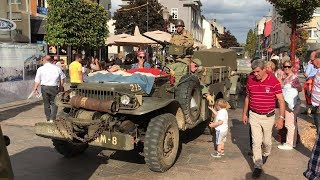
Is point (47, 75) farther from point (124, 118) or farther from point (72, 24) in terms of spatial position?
point (72, 24)

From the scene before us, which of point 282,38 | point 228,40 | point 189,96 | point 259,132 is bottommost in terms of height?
point 259,132

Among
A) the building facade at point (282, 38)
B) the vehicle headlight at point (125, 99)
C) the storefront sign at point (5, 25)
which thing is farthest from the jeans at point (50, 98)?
the building facade at point (282, 38)

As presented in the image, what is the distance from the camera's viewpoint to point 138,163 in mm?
6520

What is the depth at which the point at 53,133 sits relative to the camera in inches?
228

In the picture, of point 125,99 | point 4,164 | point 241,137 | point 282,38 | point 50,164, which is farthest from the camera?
point 282,38

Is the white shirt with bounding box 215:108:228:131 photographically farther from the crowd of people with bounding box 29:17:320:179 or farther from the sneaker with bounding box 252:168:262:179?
the sneaker with bounding box 252:168:262:179

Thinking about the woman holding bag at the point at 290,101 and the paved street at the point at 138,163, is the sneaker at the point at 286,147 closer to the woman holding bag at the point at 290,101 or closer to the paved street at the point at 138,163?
the woman holding bag at the point at 290,101

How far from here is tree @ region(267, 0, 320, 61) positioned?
16.5 m

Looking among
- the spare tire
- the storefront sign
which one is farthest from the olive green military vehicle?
the storefront sign

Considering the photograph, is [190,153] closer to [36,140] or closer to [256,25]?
[36,140]

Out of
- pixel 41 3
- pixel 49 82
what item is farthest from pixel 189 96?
pixel 41 3

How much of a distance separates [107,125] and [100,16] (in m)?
19.4

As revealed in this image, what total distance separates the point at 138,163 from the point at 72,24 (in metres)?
17.2

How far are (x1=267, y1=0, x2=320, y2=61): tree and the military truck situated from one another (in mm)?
11571
